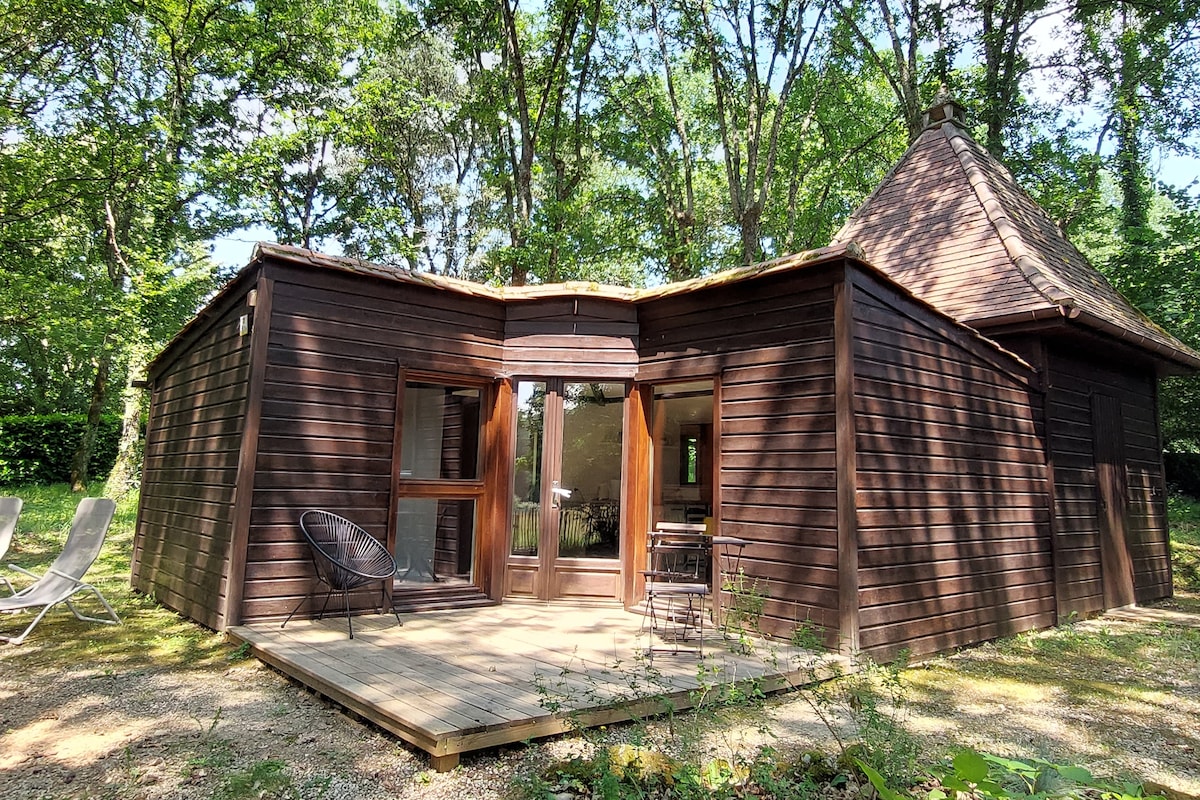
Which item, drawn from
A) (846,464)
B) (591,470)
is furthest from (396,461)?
(846,464)

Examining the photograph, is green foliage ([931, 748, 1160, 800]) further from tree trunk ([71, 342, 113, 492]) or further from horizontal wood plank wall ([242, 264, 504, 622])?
tree trunk ([71, 342, 113, 492])

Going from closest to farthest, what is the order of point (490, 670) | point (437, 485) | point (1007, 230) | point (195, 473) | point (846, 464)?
1. point (490, 670)
2. point (846, 464)
3. point (195, 473)
4. point (437, 485)
5. point (1007, 230)

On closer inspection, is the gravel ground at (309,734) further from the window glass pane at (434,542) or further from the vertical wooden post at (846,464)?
the window glass pane at (434,542)

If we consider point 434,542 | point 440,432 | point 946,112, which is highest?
point 946,112

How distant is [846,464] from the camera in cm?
476

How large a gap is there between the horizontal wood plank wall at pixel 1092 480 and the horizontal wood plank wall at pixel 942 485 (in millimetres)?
409

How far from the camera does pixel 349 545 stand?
5.49 metres

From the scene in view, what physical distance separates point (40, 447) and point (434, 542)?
1525cm

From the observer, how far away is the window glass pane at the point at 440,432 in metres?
6.16

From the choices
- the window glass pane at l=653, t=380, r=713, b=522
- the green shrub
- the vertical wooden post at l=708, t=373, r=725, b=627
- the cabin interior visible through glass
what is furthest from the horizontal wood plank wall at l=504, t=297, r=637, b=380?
the green shrub

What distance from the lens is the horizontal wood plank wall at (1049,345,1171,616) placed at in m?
6.80

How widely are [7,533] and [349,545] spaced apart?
3535 mm

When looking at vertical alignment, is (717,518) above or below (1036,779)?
above

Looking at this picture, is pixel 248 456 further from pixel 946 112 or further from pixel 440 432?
pixel 946 112
